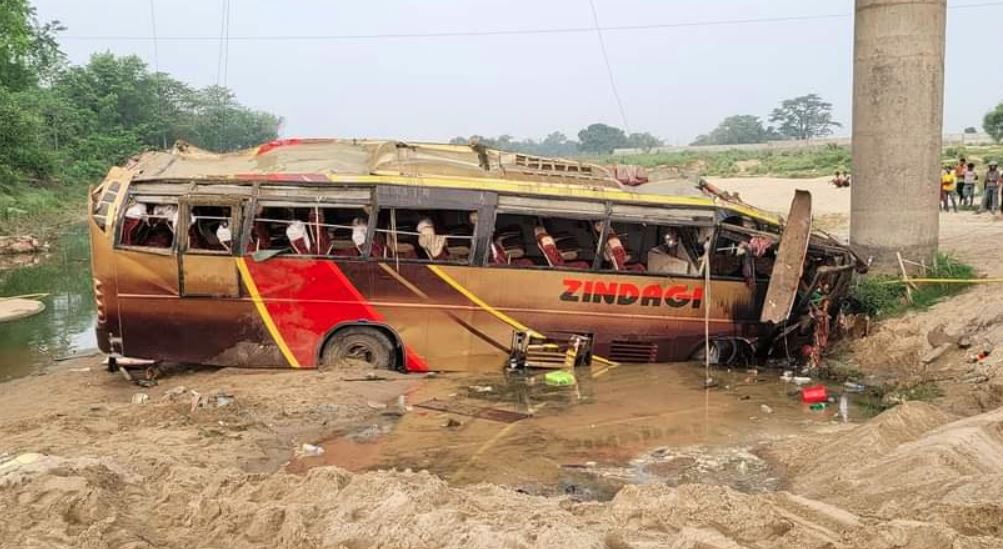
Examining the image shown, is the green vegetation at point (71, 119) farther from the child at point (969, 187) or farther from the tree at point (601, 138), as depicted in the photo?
the tree at point (601, 138)

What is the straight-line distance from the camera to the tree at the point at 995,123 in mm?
50781

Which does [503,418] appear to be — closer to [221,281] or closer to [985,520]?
[221,281]

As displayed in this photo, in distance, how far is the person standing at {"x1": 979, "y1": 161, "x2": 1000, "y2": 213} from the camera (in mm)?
19922

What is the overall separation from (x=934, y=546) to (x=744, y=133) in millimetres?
112092

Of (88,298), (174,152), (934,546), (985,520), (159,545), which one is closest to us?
(934,546)

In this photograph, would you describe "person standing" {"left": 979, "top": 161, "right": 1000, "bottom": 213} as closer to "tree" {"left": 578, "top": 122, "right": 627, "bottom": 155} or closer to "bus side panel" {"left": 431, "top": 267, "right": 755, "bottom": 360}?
"bus side panel" {"left": 431, "top": 267, "right": 755, "bottom": 360}

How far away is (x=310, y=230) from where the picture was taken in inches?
381

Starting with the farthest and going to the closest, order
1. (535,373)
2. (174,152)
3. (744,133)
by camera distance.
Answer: (744,133)
(174,152)
(535,373)

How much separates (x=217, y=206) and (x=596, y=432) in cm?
479

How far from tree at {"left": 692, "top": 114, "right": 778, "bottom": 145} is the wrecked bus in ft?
335

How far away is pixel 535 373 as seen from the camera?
998 centimetres

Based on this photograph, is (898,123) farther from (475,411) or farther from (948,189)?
(948,189)

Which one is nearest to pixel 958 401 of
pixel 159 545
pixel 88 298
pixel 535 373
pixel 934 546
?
pixel 535 373

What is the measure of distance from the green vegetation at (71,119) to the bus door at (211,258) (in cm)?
2123
